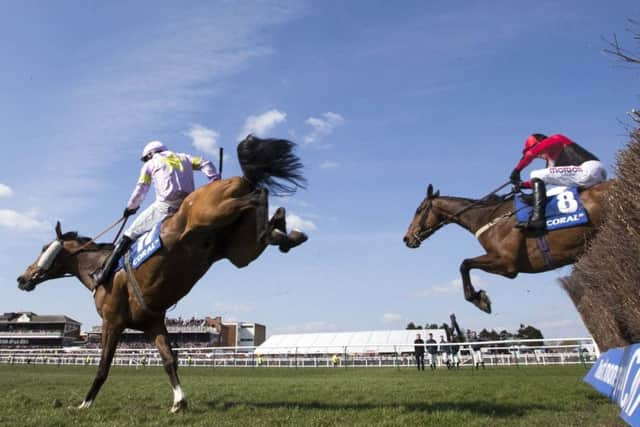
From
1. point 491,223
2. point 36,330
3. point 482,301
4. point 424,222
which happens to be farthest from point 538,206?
point 36,330

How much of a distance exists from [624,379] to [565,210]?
252 cm

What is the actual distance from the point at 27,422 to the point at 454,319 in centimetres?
2237

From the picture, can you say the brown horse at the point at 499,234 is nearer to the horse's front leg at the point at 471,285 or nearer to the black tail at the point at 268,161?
the horse's front leg at the point at 471,285

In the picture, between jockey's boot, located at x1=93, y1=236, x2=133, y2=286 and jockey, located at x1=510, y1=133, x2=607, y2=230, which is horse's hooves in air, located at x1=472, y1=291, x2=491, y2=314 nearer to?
jockey, located at x1=510, y1=133, x2=607, y2=230

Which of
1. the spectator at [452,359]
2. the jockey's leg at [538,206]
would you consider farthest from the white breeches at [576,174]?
the spectator at [452,359]

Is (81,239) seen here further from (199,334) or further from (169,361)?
(199,334)

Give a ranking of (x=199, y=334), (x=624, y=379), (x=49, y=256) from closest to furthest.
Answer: (x=624, y=379)
(x=49, y=256)
(x=199, y=334)

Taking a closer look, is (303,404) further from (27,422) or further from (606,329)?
(606,329)

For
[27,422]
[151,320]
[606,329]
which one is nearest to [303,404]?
[151,320]

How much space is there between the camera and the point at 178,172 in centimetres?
737

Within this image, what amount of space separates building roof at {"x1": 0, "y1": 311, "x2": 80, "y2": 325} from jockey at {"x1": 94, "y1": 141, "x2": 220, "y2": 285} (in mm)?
113423

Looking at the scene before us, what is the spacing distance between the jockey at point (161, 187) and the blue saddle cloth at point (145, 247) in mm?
158

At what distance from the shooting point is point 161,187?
24.0 feet

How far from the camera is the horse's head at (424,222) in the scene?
9500 millimetres
